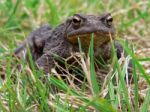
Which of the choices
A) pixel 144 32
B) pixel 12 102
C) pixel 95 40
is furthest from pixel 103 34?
pixel 144 32

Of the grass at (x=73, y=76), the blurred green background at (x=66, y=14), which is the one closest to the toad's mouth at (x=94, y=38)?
the grass at (x=73, y=76)

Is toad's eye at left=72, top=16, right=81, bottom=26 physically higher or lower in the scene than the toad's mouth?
higher

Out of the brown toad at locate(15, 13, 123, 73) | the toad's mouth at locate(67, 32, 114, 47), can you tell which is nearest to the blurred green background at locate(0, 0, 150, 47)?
the brown toad at locate(15, 13, 123, 73)

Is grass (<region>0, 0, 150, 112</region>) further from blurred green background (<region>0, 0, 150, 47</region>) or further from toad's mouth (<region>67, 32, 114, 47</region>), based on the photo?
toad's mouth (<region>67, 32, 114, 47</region>)

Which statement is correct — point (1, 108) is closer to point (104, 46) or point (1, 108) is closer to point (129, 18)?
point (104, 46)

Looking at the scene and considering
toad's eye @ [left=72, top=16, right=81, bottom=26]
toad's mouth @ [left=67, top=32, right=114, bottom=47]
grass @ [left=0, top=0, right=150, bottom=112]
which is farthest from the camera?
toad's eye @ [left=72, top=16, right=81, bottom=26]

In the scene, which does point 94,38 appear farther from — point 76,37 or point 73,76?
point 73,76

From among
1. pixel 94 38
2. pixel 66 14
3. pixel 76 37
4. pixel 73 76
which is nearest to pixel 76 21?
pixel 76 37
